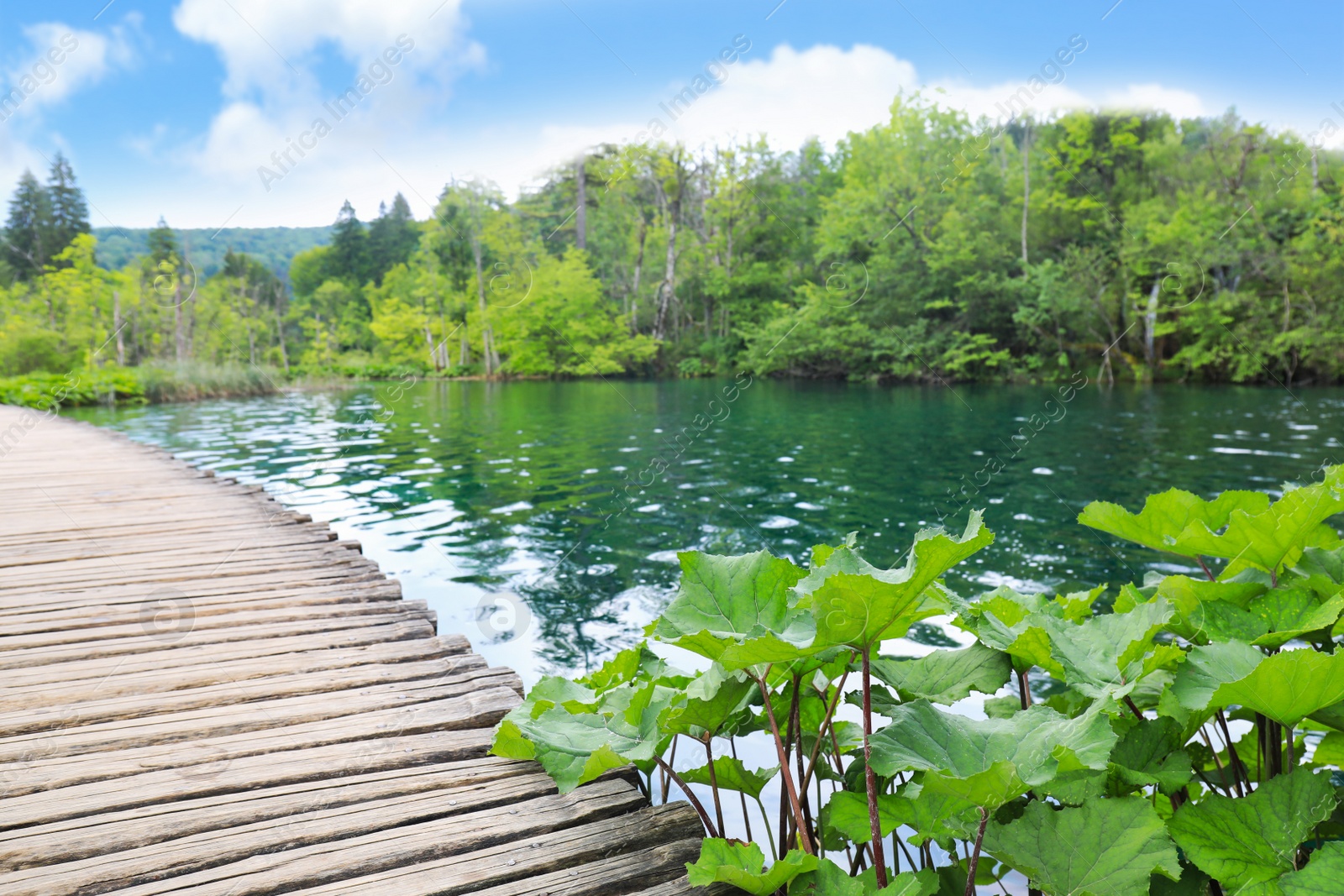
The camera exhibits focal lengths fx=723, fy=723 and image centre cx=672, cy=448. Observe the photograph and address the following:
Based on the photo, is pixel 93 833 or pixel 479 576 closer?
pixel 93 833

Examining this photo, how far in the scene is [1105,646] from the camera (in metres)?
1.18

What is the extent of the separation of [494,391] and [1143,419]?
20.5m

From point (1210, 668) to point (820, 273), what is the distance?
34.3m

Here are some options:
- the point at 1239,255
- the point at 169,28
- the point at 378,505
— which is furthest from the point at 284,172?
the point at 169,28

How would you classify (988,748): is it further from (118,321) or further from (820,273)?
(820,273)

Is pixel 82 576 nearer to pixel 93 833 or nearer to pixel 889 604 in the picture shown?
pixel 93 833

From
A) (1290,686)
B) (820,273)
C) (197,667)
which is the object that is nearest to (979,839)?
(1290,686)

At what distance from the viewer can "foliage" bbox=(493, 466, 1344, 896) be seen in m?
0.91

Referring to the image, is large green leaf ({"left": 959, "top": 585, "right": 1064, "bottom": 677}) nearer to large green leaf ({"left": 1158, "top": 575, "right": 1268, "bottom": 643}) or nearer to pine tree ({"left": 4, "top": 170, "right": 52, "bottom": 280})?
large green leaf ({"left": 1158, "top": 575, "right": 1268, "bottom": 643})

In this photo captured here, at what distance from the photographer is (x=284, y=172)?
543cm

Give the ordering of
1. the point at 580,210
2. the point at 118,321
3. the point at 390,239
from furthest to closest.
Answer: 1. the point at 390,239
2. the point at 580,210
3. the point at 118,321

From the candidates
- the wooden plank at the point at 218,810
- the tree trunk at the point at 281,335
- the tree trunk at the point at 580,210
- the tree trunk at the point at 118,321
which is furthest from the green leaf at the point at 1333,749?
the tree trunk at the point at 580,210

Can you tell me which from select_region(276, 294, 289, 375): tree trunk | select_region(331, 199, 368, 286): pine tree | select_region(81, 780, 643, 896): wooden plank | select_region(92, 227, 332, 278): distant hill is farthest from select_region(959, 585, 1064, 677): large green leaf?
select_region(331, 199, 368, 286): pine tree

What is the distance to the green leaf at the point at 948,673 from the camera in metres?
1.19
